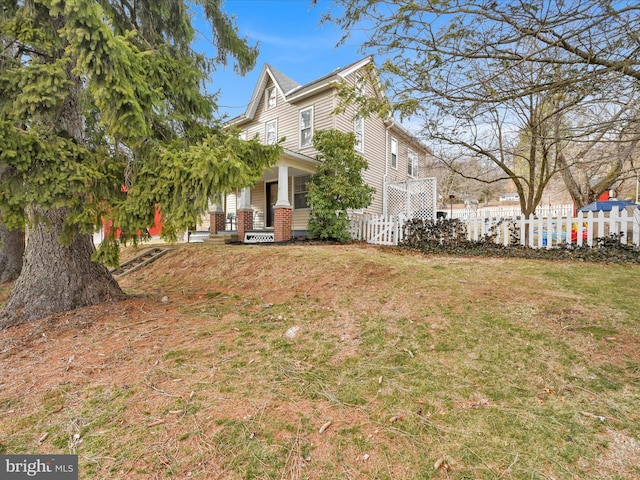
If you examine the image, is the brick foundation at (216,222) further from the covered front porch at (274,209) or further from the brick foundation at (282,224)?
the brick foundation at (282,224)

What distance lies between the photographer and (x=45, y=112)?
388 cm

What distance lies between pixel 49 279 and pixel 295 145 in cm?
1020

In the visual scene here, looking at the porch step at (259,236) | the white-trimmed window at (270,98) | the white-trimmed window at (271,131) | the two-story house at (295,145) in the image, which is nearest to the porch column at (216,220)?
the two-story house at (295,145)

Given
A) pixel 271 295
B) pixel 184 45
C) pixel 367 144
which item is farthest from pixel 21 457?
pixel 367 144

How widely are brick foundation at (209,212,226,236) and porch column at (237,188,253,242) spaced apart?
4.36ft

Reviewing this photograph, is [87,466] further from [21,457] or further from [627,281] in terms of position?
[627,281]

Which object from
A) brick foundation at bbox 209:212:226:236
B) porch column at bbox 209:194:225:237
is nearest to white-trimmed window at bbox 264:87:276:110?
porch column at bbox 209:194:225:237

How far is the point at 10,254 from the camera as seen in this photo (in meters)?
8.03

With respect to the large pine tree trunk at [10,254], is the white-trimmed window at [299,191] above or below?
above

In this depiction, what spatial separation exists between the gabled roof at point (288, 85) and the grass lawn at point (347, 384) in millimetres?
9580

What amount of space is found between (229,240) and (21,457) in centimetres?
A: 976

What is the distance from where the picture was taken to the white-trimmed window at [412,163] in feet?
56.3

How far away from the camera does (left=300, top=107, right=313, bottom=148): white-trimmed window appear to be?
1267cm

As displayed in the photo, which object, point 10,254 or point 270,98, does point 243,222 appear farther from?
point 10,254
